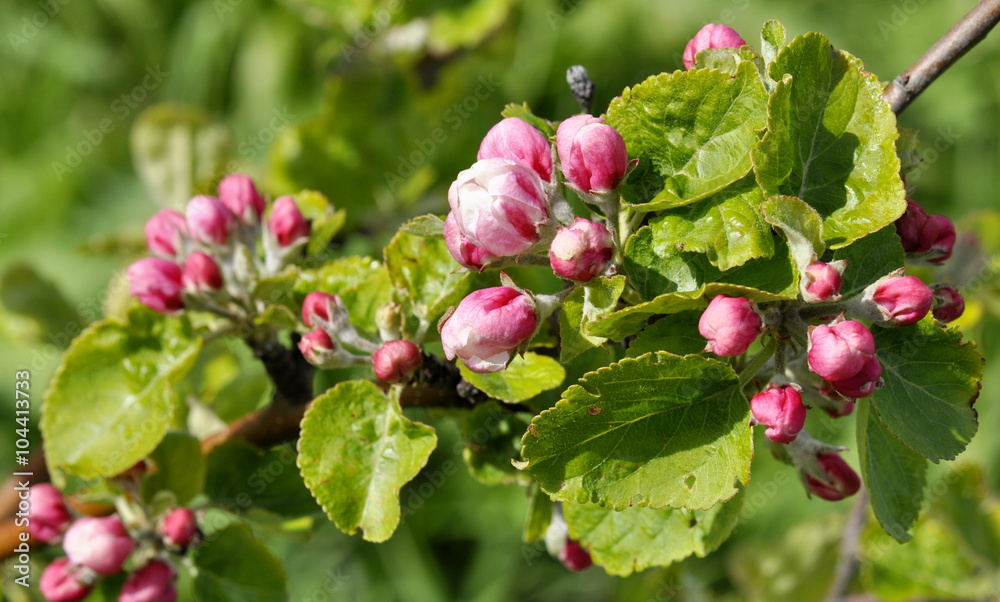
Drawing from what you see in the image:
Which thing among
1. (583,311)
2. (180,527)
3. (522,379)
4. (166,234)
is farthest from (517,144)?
(180,527)

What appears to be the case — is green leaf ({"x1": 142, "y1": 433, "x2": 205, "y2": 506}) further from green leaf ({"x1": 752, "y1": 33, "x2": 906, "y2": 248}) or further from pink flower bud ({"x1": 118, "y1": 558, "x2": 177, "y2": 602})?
green leaf ({"x1": 752, "y1": 33, "x2": 906, "y2": 248})

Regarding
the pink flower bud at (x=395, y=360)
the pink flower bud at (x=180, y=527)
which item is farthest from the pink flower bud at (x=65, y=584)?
the pink flower bud at (x=395, y=360)

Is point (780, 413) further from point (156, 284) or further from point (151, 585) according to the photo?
point (151, 585)

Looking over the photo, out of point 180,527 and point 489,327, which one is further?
point 180,527

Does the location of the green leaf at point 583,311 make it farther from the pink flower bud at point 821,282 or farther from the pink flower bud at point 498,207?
the pink flower bud at point 821,282

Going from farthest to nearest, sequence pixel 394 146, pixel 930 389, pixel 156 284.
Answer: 1. pixel 394 146
2. pixel 156 284
3. pixel 930 389

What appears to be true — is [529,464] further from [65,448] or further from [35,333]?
[35,333]

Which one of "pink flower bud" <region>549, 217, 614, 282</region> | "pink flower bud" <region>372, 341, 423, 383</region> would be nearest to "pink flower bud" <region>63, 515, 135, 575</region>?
"pink flower bud" <region>372, 341, 423, 383</region>
